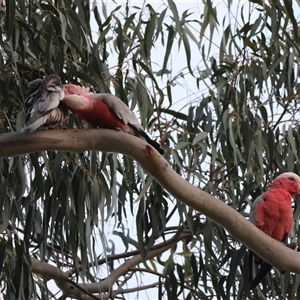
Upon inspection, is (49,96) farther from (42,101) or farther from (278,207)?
(278,207)

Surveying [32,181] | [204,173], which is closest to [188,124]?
[204,173]

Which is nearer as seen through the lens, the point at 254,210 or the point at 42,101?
the point at 42,101

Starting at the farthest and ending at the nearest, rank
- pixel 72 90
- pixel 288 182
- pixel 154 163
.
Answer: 1. pixel 288 182
2. pixel 72 90
3. pixel 154 163

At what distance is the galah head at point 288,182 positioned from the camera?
2648mm

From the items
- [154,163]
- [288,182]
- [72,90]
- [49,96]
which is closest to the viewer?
[154,163]

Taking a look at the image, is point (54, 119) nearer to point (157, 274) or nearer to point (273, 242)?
point (273, 242)

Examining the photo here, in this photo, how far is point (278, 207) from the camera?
2672 millimetres

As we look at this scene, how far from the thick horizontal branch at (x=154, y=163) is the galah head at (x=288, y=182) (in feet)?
2.47

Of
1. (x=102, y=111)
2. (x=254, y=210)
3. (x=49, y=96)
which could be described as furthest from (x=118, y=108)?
(x=254, y=210)

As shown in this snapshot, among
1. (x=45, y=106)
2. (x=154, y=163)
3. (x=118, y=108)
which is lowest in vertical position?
(x=154, y=163)

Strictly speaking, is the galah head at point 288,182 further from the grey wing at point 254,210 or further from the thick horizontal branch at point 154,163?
the thick horizontal branch at point 154,163

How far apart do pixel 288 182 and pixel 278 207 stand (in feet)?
0.33

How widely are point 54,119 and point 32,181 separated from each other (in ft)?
2.27

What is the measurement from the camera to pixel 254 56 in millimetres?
2742
